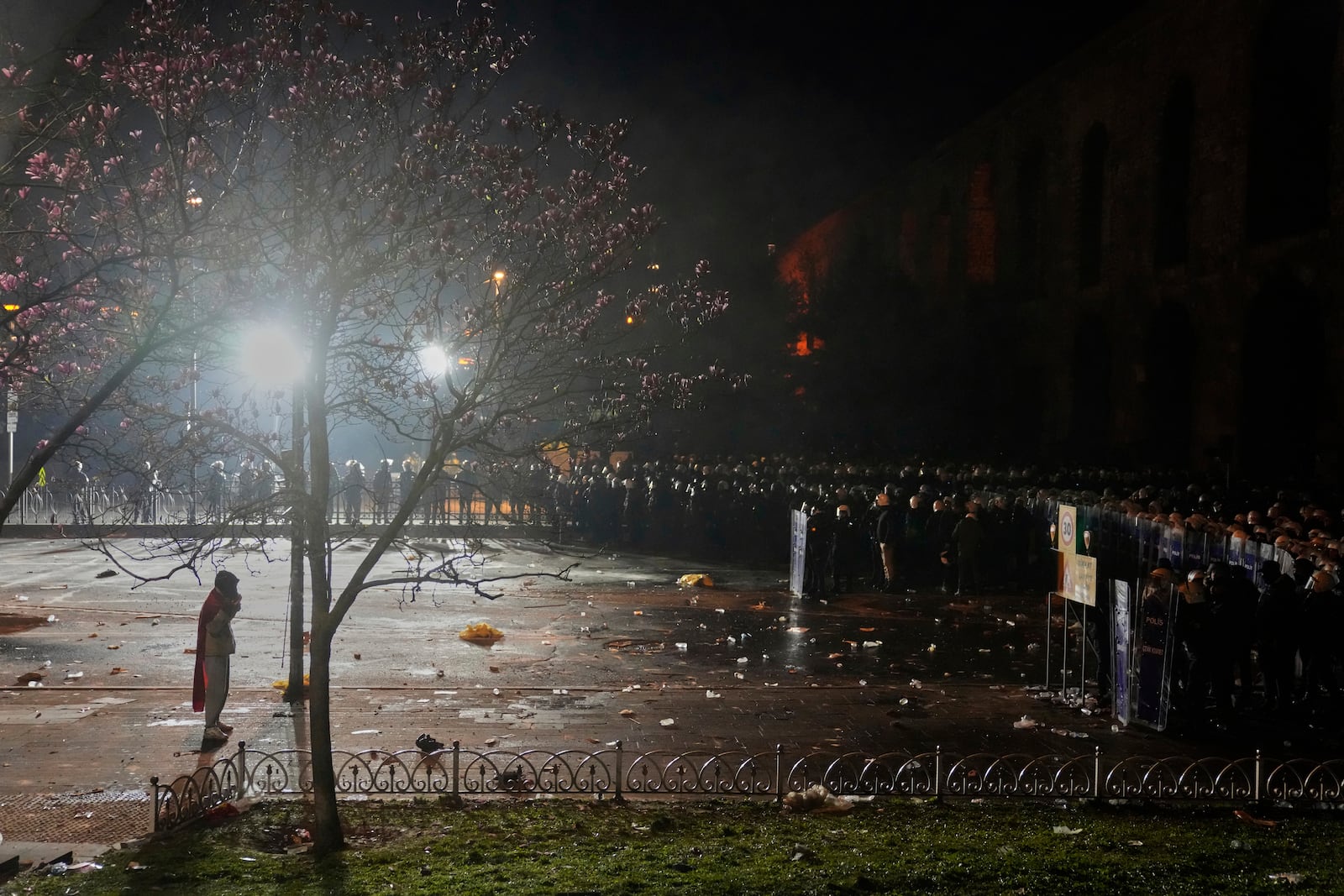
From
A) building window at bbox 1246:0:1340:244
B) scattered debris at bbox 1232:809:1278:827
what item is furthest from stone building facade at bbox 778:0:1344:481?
scattered debris at bbox 1232:809:1278:827

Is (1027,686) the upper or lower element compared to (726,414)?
lower

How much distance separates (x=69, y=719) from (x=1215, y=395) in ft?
86.8

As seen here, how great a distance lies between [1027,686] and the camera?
1361cm

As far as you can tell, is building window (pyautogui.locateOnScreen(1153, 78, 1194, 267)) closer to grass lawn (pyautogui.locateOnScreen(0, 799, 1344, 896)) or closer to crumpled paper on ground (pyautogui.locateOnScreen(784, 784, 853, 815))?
grass lawn (pyautogui.locateOnScreen(0, 799, 1344, 896))

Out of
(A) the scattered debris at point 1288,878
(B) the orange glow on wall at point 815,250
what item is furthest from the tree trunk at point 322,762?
(B) the orange glow on wall at point 815,250

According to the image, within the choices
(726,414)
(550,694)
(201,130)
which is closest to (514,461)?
(201,130)

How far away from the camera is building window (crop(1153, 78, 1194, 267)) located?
1259 inches

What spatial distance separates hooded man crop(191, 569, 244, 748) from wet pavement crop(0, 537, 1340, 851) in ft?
1.07

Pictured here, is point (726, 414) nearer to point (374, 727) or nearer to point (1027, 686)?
point (1027, 686)

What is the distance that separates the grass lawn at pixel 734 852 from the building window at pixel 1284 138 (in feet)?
74.7

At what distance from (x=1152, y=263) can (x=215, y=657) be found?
94.1ft

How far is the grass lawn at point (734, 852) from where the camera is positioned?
6895 millimetres

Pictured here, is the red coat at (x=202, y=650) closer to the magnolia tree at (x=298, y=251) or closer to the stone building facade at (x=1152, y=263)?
the magnolia tree at (x=298, y=251)

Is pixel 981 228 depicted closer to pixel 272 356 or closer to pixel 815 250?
pixel 815 250
